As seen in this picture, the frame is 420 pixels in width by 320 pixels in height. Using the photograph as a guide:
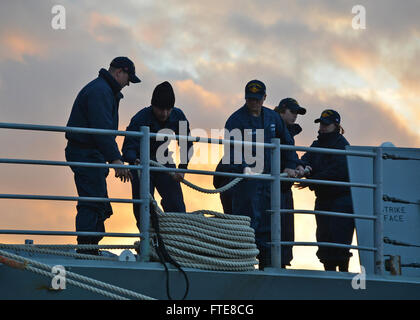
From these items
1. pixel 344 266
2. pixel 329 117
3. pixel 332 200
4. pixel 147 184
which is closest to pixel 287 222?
pixel 332 200

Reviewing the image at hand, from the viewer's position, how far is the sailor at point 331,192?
9.96 m

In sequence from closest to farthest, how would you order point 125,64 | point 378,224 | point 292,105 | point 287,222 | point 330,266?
point 378,224, point 125,64, point 330,266, point 287,222, point 292,105

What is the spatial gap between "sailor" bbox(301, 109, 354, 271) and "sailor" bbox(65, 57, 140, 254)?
8.13ft

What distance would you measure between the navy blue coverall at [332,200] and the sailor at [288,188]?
301 mm

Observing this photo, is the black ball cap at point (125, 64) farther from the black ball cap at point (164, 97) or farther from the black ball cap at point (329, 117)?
the black ball cap at point (329, 117)

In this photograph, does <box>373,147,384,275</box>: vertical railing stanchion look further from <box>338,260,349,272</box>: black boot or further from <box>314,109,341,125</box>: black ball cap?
<box>314,109,341,125</box>: black ball cap

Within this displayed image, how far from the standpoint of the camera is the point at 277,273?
7.93m

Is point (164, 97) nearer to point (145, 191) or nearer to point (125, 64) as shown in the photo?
point (125, 64)

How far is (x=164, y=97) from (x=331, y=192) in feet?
7.74

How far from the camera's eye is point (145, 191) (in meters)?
7.43

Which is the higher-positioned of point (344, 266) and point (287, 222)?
point (287, 222)

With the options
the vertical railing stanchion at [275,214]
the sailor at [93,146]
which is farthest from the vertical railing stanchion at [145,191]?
the vertical railing stanchion at [275,214]
